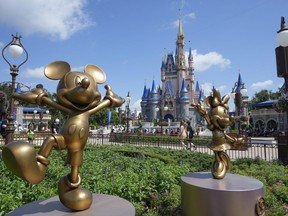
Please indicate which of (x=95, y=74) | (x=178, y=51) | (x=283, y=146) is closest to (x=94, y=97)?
(x=95, y=74)

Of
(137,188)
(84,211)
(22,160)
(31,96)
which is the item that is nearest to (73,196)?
(84,211)

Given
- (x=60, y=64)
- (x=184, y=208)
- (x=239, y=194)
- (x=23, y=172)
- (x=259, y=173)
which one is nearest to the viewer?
(x=23, y=172)

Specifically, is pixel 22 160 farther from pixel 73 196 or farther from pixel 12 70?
pixel 12 70

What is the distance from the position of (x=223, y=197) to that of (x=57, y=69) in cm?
244

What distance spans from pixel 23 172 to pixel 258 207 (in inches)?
109

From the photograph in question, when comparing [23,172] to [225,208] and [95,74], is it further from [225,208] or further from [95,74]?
[225,208]

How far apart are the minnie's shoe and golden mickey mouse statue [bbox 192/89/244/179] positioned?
2615 mm

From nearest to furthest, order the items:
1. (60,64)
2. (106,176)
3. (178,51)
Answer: (60,64) < (106,176) < (178,51)

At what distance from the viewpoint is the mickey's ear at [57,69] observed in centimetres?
257

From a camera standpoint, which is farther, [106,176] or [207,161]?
[207,161]

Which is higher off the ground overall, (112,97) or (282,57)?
(282,57)

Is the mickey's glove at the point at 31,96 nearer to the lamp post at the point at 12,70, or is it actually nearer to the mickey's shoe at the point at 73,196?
the mickey's shoe at the point at 73,196

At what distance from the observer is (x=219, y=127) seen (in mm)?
3844

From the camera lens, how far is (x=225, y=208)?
3.02m
